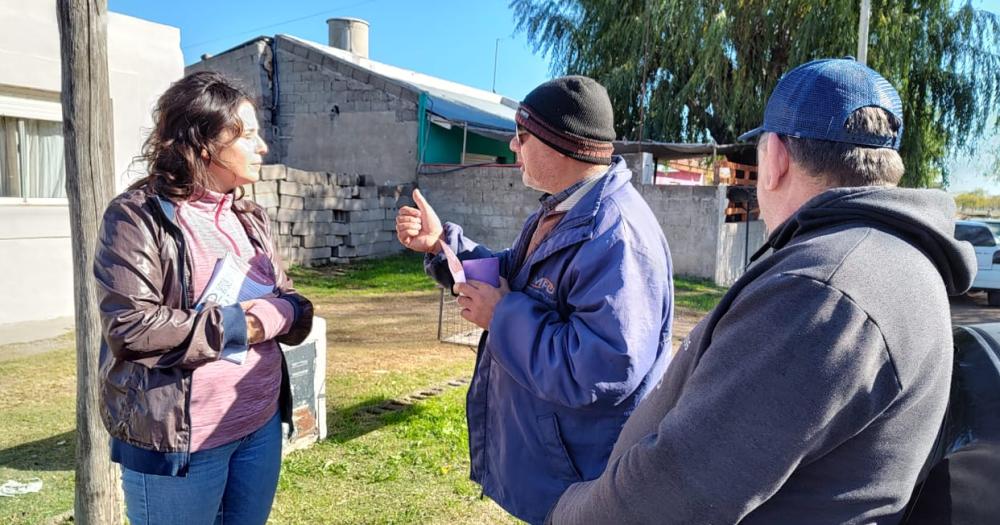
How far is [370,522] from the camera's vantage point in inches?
132

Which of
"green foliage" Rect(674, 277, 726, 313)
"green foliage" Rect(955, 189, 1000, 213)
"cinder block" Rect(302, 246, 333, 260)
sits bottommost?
"green foliage" Rect(674, 277, 726, 313)

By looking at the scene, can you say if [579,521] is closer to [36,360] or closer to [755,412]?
[755,412]

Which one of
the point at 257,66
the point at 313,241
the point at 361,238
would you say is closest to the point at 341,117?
the point at 257,66

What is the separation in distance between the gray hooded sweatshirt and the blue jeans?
1.31 metres

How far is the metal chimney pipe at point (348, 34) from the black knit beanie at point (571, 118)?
2030cm

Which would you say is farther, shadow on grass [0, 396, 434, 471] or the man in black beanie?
shadow on grass [0, 396, 434, 471]

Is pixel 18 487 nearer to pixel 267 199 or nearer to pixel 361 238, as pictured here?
pixel 267 199

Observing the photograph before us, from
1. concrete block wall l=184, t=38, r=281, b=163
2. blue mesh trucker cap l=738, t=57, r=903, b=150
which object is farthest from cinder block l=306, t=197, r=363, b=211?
blue mesh trucker cap l=738, t=57, r=903, b=150

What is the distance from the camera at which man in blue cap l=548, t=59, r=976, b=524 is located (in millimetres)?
1008

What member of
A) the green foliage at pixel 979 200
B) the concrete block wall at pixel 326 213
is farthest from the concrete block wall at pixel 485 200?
the green foliage at pixel 979 200

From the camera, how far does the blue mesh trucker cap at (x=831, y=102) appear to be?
4.04 ft

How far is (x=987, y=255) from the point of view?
12.3 metres

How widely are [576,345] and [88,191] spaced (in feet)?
6.96

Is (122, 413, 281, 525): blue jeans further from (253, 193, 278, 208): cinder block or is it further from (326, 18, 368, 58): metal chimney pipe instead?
(326, 18, 368, 58): metal chimney pipe
